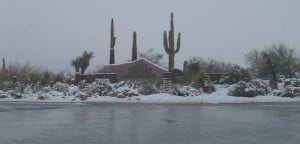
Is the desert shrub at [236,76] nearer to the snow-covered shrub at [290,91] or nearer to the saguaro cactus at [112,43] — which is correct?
the snow-covered shrub at [290,91]

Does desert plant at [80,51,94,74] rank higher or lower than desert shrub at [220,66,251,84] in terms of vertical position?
higher

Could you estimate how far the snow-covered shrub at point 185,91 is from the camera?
108 feet

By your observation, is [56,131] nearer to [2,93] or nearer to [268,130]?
[268,130]

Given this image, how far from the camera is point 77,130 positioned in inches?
512

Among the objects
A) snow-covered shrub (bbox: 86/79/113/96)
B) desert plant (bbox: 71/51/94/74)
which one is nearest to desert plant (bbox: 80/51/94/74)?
desert plant (bbox: 71/51/94/74)

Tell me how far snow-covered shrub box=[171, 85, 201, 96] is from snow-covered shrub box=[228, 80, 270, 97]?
2.49 meters

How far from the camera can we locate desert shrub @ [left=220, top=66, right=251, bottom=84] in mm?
38281

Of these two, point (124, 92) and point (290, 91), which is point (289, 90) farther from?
point (124, 92)

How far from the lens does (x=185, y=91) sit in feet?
108

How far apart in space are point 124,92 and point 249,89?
27.8ft

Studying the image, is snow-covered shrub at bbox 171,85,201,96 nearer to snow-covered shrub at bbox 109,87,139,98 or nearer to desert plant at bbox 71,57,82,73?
snow-covered shrub at bbox 109,87,139,98

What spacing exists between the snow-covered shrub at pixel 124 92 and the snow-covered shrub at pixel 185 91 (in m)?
2.70

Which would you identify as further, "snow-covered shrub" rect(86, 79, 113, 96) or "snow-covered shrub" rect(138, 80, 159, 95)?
"snow-covered shrub" rect(86, 79, 113, 96)

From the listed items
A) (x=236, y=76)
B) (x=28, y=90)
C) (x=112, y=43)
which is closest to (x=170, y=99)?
(x=236, y=76)
